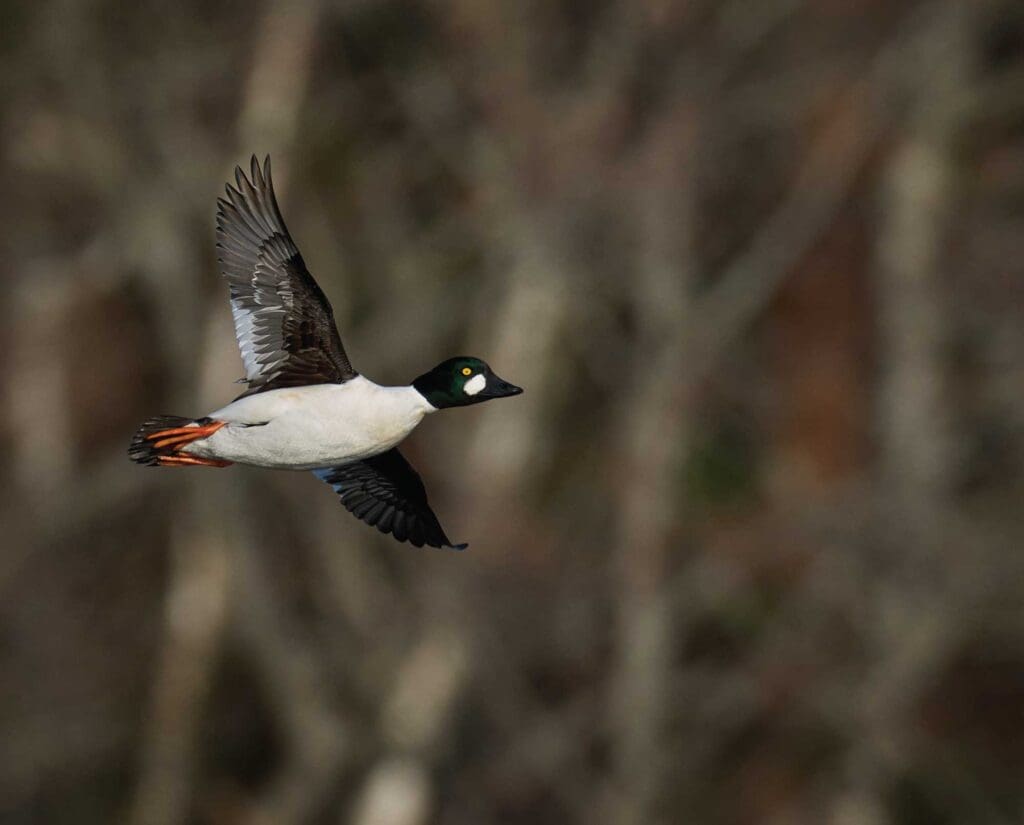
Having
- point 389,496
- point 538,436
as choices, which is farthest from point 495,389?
point 538,436

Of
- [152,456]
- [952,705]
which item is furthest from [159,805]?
[152,456]

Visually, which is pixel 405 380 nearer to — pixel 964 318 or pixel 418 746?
pixel 418 746

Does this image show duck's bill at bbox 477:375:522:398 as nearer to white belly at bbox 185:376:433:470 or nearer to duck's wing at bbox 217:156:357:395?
white belly at bbox 185:376:433:470

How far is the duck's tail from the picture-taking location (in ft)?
16.7

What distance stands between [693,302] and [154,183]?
4259 mm

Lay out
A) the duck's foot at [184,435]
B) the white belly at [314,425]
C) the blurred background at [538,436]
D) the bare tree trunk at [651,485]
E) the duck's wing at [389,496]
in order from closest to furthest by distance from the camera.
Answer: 1. the white belly at [314,425]
2. the duck's foot at [184,435]
3. the duck's wing at [389,496]
4. the bare tree trunk at [651,485]
5. the blurred background at [538,436]

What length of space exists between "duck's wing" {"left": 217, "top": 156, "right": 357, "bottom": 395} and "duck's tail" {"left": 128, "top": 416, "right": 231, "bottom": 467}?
19cm

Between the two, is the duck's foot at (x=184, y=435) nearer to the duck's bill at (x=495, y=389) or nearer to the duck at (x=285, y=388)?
the duck at (x=285, y=388)

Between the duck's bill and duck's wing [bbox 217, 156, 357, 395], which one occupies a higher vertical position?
duck's wing [bbox 217, 156, 357, 395]

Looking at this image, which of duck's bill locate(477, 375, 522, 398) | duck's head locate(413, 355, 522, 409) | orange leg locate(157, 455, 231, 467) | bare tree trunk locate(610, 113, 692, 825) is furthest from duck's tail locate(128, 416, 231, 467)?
bare tree trunk locate(610, 113, 692, 825)

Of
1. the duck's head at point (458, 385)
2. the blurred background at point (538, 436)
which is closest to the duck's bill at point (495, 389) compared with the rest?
the duck's head at point (458, 385)

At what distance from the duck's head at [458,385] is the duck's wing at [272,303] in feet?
0.68

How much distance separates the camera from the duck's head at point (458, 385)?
202 inches

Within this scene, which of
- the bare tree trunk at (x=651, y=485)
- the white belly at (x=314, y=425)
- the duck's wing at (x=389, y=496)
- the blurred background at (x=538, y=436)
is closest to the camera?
the white belly at (x=314, y=425)
